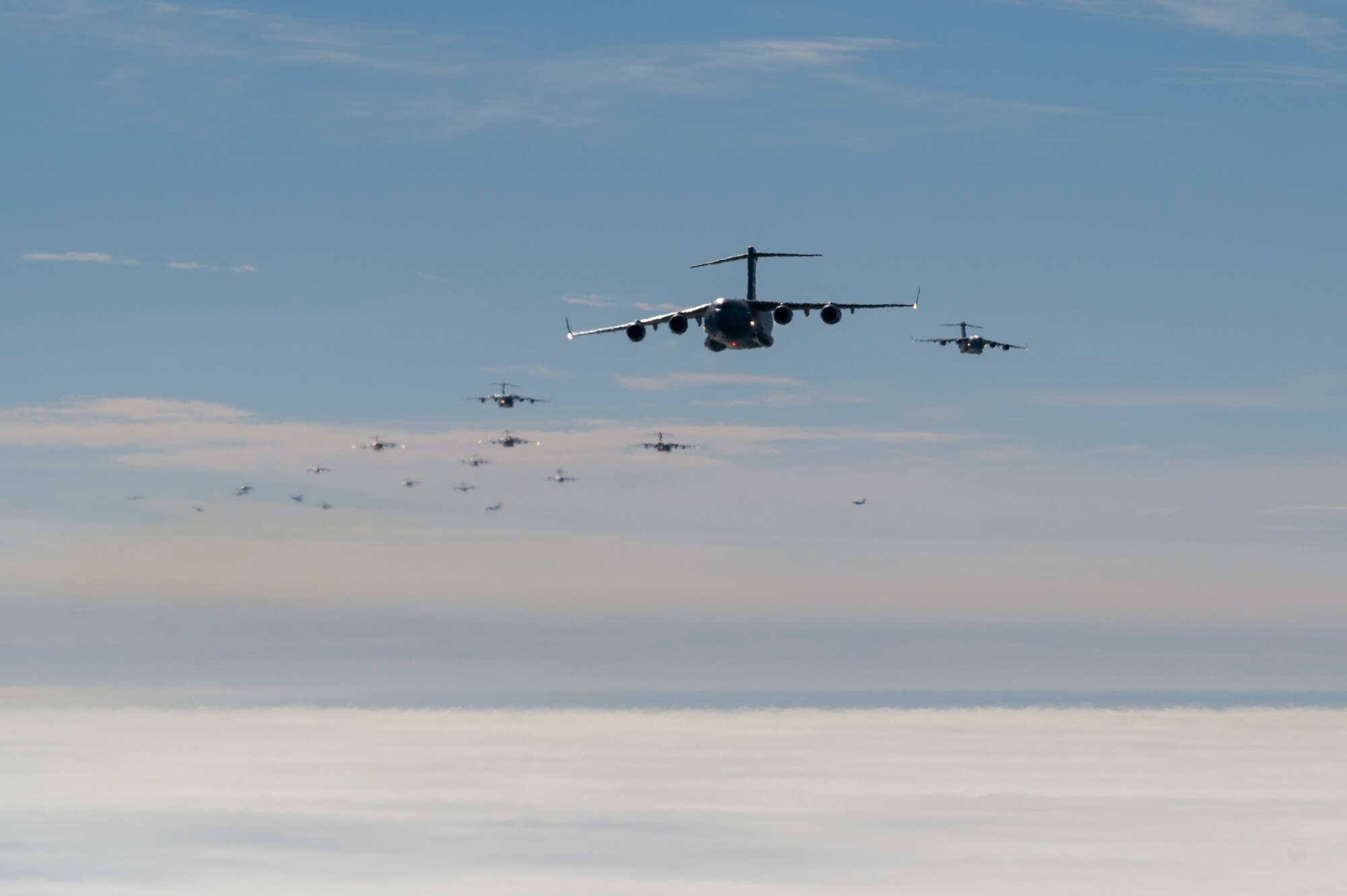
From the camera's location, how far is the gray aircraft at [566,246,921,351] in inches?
4306

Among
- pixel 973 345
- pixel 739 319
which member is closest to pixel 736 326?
pixel 739 319

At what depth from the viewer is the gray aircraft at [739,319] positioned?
359ft

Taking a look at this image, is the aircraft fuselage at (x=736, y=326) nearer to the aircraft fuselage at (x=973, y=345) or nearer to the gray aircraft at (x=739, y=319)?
the gray aircraft at (x=739, y=319)

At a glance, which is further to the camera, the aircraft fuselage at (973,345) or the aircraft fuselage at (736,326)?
the aircraft fuselage at (973,345)

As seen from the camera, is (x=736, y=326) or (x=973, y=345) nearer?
(x=736, y=326)

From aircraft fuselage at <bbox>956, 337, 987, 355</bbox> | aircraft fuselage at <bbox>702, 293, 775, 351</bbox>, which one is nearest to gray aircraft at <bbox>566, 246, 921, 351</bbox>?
aircraft fuselage at <bbox>702, 293, 775, 351</bbox>

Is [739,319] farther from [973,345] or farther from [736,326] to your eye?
[973,345]

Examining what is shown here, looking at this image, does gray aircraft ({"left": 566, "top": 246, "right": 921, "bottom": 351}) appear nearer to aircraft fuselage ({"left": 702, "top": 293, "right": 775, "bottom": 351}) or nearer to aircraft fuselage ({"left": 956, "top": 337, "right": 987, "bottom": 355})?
aircraft fuselage ({"left": 702, "top": 293, "right": 775, "bottom": 351})

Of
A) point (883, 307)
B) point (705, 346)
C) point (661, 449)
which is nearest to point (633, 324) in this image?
point (705, 346)

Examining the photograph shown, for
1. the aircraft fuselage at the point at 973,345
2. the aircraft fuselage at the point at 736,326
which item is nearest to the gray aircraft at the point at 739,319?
the aircraft fuselage at the point at 736,326

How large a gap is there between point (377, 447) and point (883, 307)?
8814 centimetres

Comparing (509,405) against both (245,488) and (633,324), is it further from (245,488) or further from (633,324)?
(633,324)

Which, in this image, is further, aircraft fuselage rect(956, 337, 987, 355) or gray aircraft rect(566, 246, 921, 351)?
aircraft fuselage rect(956, 337, 987, 355)

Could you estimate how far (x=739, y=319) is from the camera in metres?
109
